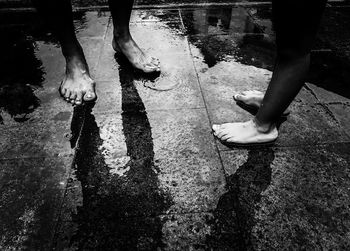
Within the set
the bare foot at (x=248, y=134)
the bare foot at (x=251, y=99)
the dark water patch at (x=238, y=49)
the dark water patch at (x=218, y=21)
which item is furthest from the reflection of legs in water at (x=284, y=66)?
the dark water patch at (x=218, y=21)

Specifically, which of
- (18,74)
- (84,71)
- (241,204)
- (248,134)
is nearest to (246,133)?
(248,134)

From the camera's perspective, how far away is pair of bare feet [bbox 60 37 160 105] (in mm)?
2461

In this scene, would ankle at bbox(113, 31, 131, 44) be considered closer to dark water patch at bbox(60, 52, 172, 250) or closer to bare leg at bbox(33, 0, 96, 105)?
bare leg at bbox(33, 0, 96, 105)

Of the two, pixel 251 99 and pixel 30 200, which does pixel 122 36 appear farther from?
pixel 30 200

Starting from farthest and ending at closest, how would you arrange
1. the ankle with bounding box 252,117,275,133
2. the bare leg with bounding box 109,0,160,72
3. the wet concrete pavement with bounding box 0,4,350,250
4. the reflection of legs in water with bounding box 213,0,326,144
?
1. the bare leg with bounding box 109,0,160,72
2. the ankle with bounding box 252,117,275,133
3. the wet concrete pavement with bounding box 0,4,350,250
4. the reflection of legs in water with bounding box 213,0,326,144

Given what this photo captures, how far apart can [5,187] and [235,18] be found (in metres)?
3.42

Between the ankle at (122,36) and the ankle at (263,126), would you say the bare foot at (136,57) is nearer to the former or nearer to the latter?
the ankle at (122,36)

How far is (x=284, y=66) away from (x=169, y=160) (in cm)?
95

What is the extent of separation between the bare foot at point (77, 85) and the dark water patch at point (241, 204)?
1444 millimetres

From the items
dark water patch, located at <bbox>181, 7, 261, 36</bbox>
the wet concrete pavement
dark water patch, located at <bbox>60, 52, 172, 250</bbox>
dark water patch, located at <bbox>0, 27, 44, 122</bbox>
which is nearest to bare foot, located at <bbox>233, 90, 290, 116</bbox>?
the wet concrete pavement

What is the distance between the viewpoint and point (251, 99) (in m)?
2.35

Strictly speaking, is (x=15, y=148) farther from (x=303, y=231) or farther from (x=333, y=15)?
(x=333, y=15)

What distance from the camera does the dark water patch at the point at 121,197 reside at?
4.91 feet

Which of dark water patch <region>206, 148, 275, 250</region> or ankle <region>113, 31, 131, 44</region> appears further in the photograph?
ankle <region>113, 31, 131, 44</region>
